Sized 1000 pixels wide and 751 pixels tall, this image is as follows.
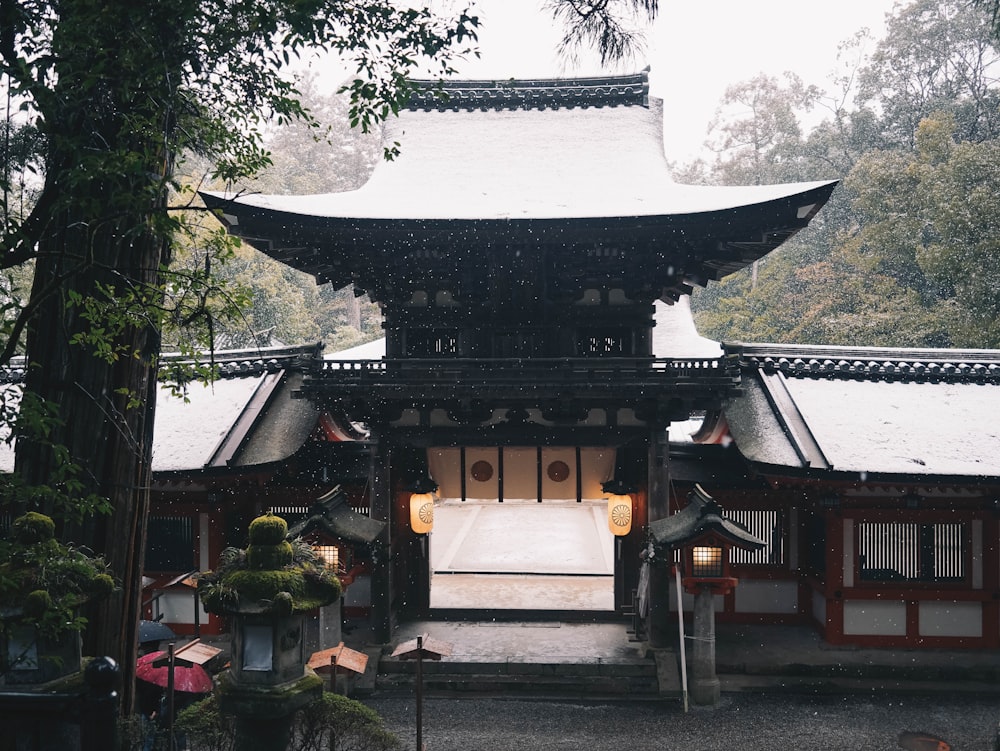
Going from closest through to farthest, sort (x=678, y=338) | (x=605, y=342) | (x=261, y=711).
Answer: (x=261, y=711), (x=605, y=342), (x=678, y=338)

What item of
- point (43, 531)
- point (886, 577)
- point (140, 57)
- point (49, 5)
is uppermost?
point (49, 5)

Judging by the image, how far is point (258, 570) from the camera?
22.1 ft

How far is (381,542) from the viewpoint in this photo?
11.7 metres

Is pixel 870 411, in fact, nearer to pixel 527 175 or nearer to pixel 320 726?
pixel 527 175

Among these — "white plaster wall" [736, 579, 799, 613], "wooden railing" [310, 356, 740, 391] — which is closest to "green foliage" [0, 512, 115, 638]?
"wooden railing" [310, 356, 740, 391]

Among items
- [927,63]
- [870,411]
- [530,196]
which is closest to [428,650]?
[530,196]

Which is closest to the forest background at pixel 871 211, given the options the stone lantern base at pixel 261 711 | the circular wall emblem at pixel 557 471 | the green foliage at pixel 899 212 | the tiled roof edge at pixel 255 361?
the green foliage at pixel 899 212

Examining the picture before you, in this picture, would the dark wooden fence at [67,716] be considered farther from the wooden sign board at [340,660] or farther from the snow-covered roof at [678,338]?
the snow-covered roof at [678,338]

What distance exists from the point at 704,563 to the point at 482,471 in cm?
402

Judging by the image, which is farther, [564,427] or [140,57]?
[564,427]

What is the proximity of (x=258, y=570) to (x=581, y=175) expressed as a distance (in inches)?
367

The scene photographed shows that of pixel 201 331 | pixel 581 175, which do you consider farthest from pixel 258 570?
pixel 581 175

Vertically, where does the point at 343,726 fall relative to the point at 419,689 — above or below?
above

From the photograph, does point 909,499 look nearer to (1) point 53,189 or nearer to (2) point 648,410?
(2) point 648,410
